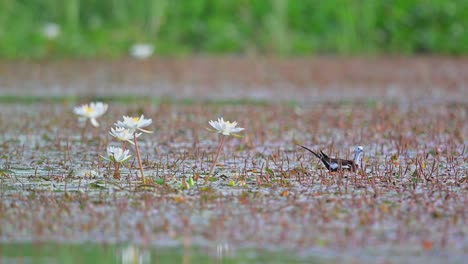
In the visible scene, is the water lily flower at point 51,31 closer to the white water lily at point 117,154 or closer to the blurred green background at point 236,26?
the blurred green background at point 236,26

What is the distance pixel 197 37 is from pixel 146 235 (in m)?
9.44

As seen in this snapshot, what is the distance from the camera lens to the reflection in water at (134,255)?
3.31 m

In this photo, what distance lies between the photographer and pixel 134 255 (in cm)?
338

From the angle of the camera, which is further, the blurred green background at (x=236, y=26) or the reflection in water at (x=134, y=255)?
the blurred green background at (x=236, y=26)

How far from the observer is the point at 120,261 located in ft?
10.9

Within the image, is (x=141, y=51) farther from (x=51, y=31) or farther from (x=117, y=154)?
(x=117, y=154)

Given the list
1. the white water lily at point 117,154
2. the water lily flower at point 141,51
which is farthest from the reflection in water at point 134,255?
the water lily flower at point 141,51

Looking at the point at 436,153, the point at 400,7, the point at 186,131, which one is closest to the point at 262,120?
the point at 186,131

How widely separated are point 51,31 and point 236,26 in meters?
2.43

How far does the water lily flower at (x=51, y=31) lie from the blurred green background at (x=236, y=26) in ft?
0.09

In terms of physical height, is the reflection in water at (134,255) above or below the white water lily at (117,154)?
below

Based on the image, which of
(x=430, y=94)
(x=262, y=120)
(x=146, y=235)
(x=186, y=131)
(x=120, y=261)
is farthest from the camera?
(x=430, y=94)

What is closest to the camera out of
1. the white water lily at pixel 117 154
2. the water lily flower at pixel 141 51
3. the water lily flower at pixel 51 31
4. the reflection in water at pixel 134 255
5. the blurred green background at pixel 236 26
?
the reflection in water at pixel 134 255

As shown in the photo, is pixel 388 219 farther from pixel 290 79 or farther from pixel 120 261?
pixel 290 79
